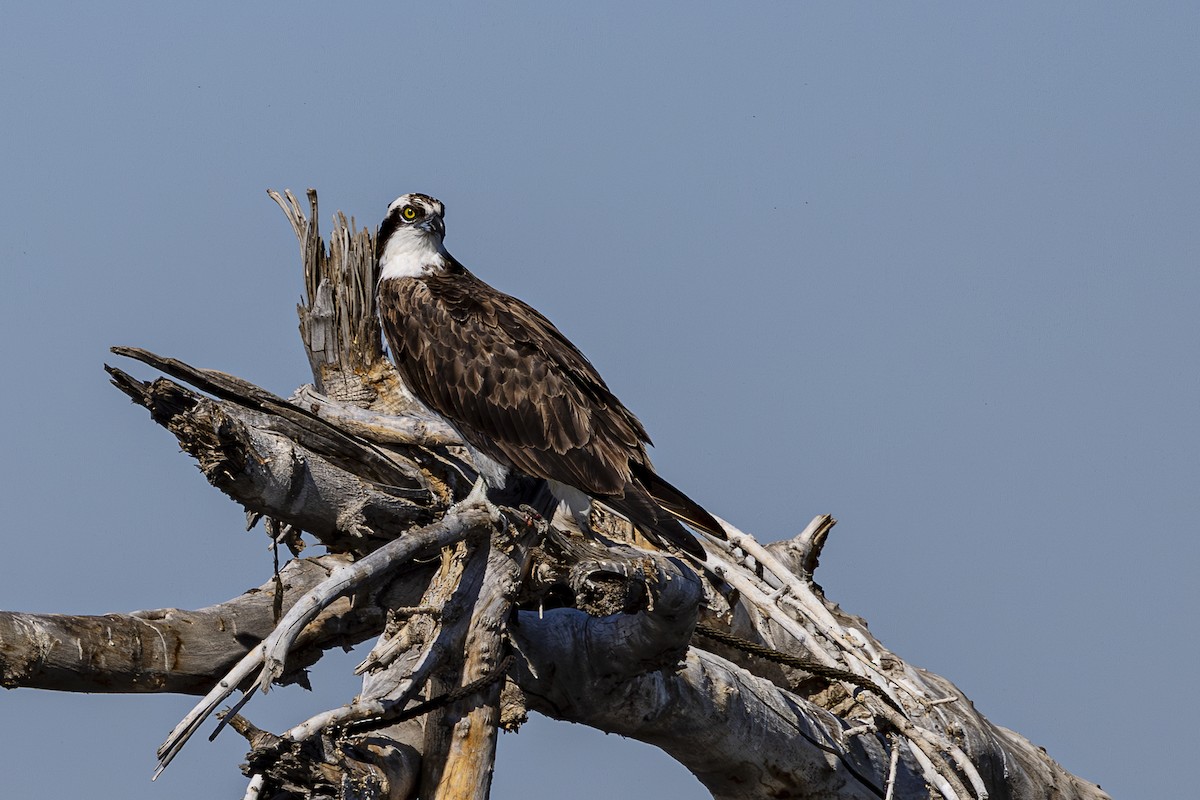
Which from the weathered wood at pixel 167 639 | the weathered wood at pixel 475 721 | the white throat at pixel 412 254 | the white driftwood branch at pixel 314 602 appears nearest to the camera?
the white driftwood branch at pixel 314 602

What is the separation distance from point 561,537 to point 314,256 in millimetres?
4496

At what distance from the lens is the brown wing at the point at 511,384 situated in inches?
291

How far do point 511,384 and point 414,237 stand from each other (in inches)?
62.3

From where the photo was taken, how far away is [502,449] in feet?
24.8

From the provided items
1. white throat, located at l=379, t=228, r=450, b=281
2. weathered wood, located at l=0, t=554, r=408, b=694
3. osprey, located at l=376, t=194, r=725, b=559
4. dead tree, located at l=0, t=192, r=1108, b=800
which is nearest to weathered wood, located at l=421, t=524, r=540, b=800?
dead tree, located at l=0, t=192, r=1108, b=800

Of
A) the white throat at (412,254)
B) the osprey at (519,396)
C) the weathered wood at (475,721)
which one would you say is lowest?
the weathered wood at (475,721)

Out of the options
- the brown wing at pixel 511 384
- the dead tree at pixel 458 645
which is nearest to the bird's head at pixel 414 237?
the brown wing at pixel 511 384

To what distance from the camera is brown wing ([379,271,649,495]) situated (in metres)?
7.39

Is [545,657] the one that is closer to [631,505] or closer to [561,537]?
[561,537]

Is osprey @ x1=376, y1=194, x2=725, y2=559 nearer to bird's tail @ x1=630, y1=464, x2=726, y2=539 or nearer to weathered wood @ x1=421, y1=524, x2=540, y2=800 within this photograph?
bird's tail @ x1=630, y1=464, x2=726, y2=539

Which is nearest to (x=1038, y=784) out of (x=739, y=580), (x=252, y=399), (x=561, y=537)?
(x=739, y=580)

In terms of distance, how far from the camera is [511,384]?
7.72 meters

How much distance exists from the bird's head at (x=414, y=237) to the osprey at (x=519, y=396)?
42 mm

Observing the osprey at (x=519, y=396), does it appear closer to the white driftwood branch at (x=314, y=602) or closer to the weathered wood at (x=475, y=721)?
the white driftwood branch at (x=314, y=602)
